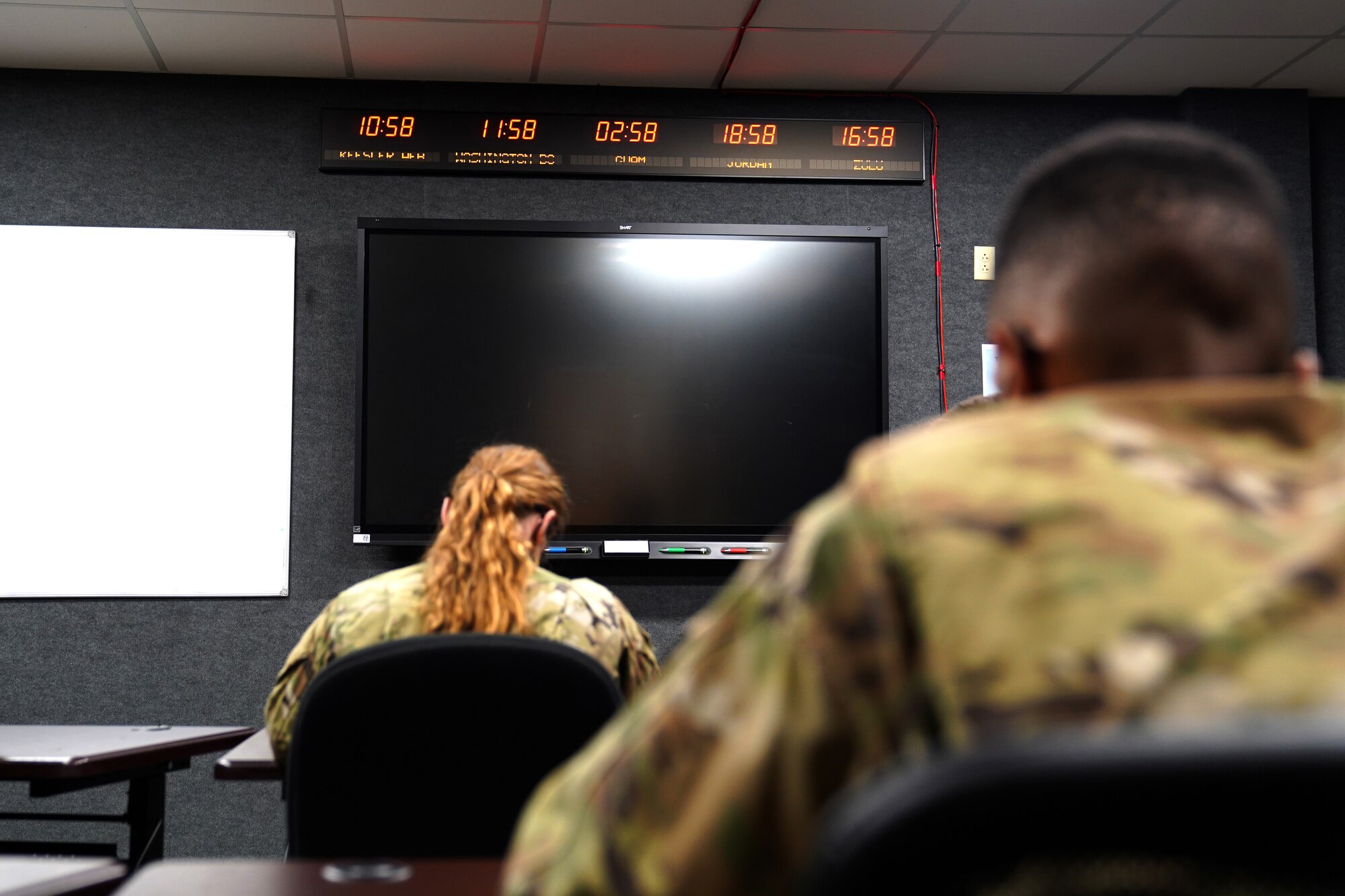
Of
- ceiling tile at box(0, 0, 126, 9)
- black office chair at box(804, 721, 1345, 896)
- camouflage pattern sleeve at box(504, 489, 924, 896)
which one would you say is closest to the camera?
black office chair at box(804, 721, 1345, 896)

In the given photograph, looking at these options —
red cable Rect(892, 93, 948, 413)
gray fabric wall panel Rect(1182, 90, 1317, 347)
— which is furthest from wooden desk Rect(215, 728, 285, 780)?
gray fabric wall panel Rect(1182, 90, 1317, 347)

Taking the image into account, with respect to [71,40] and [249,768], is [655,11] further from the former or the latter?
[249,768]

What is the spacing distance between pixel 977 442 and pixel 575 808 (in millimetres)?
232

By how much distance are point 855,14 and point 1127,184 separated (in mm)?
2683

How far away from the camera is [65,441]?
3148mm

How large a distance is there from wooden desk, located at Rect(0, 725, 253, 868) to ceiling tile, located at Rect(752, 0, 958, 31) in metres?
2.35

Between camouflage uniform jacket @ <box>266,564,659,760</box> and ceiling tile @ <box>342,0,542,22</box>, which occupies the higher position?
ceiling tile @ <box>342,0,542,22</box>

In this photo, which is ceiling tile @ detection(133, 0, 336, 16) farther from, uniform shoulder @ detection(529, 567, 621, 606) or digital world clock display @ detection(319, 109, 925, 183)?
uniform shoulder @ detection(529, 567, 621, 606)

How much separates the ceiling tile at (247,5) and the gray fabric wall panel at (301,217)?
0.44 meters

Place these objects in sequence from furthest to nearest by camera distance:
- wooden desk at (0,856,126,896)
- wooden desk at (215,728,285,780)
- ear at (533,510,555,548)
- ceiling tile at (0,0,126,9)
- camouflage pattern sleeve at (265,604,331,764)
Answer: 1. ceiling tile at (0,0,126,9)
2. ear at (533,510,555,548)
3. camouflage pattern sleeve at (265,604,331,764)
4. wooden desk at (215,728,285,780)
5. wooden desk at (0,856,126,896)

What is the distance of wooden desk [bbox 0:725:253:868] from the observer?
1.59 metres

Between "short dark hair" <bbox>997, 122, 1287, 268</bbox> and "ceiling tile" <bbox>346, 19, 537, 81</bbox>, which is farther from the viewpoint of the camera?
"ceiling tile" <bbox>346, 19, 537, 81</bbox>

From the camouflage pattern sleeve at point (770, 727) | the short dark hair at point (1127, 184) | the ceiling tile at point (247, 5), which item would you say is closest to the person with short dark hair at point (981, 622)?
the camouflage pattern sleeve at point (770, 727)

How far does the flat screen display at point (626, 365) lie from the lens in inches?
125
